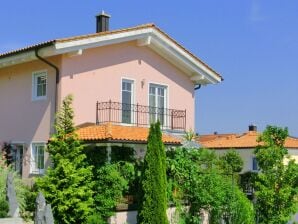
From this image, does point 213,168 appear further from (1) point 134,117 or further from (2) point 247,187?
(2) point 247,187

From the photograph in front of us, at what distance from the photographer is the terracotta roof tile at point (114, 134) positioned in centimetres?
2077

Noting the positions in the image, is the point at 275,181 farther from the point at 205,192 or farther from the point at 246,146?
the point at 246,146

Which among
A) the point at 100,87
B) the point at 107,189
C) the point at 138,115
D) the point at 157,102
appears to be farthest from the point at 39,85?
the point at 107,189

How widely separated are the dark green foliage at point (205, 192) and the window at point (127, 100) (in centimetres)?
294

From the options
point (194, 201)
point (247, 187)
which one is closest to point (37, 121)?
point (194, 201)

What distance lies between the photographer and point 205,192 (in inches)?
853

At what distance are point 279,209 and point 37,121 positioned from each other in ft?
37.5

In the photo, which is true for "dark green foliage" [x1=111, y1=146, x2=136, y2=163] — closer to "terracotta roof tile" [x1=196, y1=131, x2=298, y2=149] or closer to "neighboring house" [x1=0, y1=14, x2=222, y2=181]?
"neighboring house" [x1=0, y1=14, x2=222, y2=181]

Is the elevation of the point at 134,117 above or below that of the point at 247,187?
above

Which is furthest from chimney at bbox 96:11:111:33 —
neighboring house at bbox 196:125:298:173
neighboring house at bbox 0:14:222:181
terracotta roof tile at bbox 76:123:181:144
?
neighboring house at bbox 196:125:298:173

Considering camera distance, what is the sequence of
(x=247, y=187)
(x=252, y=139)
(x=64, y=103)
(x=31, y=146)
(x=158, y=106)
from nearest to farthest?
(x=64, y=103) < (x=31, y=146) < (x=158, y=106) < (x=247, y=187) < (x=252, y=139)

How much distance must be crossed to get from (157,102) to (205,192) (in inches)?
246

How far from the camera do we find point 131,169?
70.5 feet

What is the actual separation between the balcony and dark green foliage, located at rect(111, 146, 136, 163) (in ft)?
6.49
